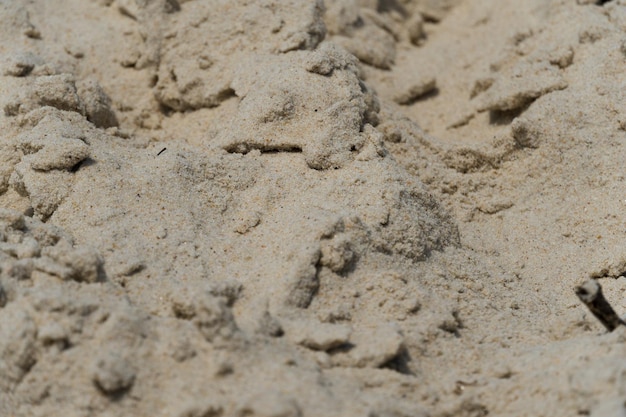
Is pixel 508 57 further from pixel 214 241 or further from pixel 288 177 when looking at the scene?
pixel 214 241

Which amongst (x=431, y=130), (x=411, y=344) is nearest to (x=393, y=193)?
(x=411, y=344)

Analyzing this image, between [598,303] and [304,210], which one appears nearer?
[598,303]

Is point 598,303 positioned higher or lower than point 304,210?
higher

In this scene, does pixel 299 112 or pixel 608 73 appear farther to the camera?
pixel 608 73

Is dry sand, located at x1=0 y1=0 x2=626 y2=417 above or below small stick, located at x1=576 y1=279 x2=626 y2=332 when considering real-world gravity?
below

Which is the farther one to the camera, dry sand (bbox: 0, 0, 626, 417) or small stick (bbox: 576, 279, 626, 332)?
small stick (bbox: 576, 279, 626, 332)
